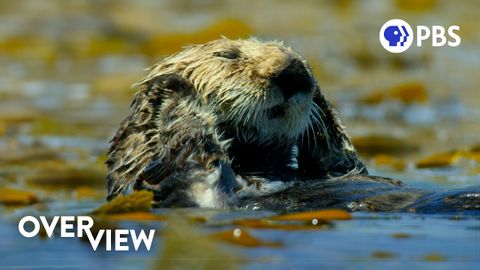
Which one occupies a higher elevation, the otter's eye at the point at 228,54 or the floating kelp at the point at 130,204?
the otter's eye at the point at 228,54

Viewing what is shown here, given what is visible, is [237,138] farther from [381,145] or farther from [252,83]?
[381,145]

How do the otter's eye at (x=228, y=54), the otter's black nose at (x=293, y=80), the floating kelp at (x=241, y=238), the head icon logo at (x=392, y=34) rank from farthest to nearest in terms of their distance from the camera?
1. the head icon logo at (x=392, y=34)
2. the otter's eye at (x=228, y=54)
3. the otter's black nose at (x=293, y=80)
4. the floating kelp at (x=241, y=238)

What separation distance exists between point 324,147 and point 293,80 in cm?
65

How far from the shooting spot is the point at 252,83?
5.08 meters

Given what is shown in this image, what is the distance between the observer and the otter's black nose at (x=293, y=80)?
4.91 metres

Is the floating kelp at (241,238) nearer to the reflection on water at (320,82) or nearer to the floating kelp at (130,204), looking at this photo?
the reflection on water at (320,82)

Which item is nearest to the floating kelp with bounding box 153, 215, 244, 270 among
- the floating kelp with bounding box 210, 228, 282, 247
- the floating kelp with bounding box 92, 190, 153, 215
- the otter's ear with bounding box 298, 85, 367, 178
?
the floating kelp with bounding box 210, 228, 282, 247

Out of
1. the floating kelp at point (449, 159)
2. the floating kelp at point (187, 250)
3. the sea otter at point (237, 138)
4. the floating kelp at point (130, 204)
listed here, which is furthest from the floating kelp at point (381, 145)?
the floating kelp at point (187, 250)

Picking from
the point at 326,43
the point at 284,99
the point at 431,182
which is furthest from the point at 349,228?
the point at 326,43

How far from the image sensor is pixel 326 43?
16.1 metres

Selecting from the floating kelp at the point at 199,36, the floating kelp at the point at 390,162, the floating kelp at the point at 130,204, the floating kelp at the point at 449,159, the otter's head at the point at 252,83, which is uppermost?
the floating kelp at the point at 199,36

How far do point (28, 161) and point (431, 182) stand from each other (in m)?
3.41

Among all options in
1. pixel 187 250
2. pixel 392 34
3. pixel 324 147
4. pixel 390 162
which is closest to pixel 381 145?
pixel 390 162

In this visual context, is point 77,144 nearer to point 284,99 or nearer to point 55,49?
point 284,99
